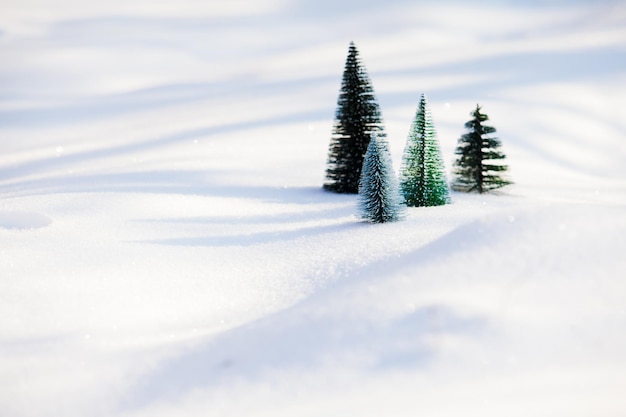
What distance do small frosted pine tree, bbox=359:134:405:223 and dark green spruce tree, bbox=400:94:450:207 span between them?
1292 mm

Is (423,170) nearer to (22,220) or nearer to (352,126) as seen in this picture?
(352,126)

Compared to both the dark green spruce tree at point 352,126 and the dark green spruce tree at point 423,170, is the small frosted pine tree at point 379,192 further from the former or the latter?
the dark green spruce tree at point 352,126

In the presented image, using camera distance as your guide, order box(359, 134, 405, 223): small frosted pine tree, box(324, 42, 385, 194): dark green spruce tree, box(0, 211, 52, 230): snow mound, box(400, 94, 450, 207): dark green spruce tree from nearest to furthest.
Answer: box(0, 211, 52, 230): snow mound, box(359, 134, 405, 223): small frosted pine tree, box(400, 94, 450, 207): dark green spruce tree, box(324, 42, 385, 194): dark green spruce tree

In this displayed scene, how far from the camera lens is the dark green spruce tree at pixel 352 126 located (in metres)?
14.9

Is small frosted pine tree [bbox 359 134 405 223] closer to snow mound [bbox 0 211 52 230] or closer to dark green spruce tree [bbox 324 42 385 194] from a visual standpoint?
dark green spruce tree [bbox 324 42 385 194]

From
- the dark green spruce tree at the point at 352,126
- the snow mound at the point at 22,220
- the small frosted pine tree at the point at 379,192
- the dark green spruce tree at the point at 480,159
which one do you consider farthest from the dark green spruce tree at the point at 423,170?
the snow mound at the point at 22,220

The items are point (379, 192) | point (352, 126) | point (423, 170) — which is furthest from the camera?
point (352, 126)

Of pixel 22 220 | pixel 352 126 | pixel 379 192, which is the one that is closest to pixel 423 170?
pixel 379 192

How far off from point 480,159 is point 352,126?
2.91 metres

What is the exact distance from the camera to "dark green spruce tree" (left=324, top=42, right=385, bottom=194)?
1491cm

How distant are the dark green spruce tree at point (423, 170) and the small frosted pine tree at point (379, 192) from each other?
4.24ft

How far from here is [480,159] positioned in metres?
15.1

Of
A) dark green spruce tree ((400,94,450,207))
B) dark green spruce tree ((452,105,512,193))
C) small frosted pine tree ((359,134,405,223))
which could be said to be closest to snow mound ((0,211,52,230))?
small frosted pine tree ((359,134,405,223))

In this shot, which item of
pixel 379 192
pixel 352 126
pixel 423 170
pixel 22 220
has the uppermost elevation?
pixel 352 126
